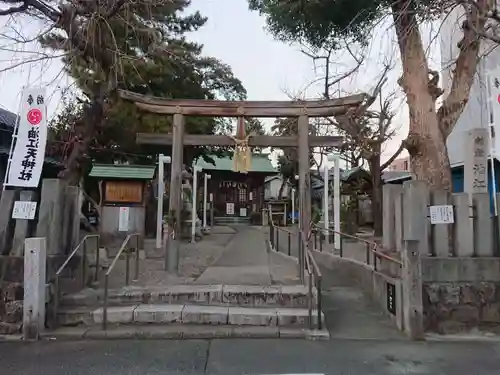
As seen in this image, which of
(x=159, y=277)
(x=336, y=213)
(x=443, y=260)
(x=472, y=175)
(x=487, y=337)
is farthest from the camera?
(x=336, y=213)

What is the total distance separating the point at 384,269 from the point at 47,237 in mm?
5991

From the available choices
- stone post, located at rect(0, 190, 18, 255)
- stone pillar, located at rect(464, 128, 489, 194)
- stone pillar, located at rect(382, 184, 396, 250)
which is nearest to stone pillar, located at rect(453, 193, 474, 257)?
stone pillar, located at rect(464, 128, 489, 194)

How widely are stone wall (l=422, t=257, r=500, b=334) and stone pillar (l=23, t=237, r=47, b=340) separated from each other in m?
5.66

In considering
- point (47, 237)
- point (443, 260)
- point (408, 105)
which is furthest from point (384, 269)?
point (47, 237)

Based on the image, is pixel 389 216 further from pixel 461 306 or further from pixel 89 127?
pixel 89 127

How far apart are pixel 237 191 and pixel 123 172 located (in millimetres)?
24455

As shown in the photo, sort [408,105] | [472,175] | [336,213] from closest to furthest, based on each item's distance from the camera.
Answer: [472,175] → [408,105] → [336,213]

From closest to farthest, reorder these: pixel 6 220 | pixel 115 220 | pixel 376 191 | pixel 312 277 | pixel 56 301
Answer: pixel 56 301 → pixel 312 277 → pixel 6 220 → pixel 115 220 → pixel 376 191

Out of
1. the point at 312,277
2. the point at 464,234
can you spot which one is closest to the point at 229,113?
the point at 312,277

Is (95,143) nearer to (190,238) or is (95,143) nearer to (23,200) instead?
(190,238)

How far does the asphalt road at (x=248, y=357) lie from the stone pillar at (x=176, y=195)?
3.44 metres

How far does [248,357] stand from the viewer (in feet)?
18.1

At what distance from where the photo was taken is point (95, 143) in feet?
61.5

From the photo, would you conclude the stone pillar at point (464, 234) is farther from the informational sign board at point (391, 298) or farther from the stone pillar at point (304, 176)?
the stone pillar at point (304, 176)
